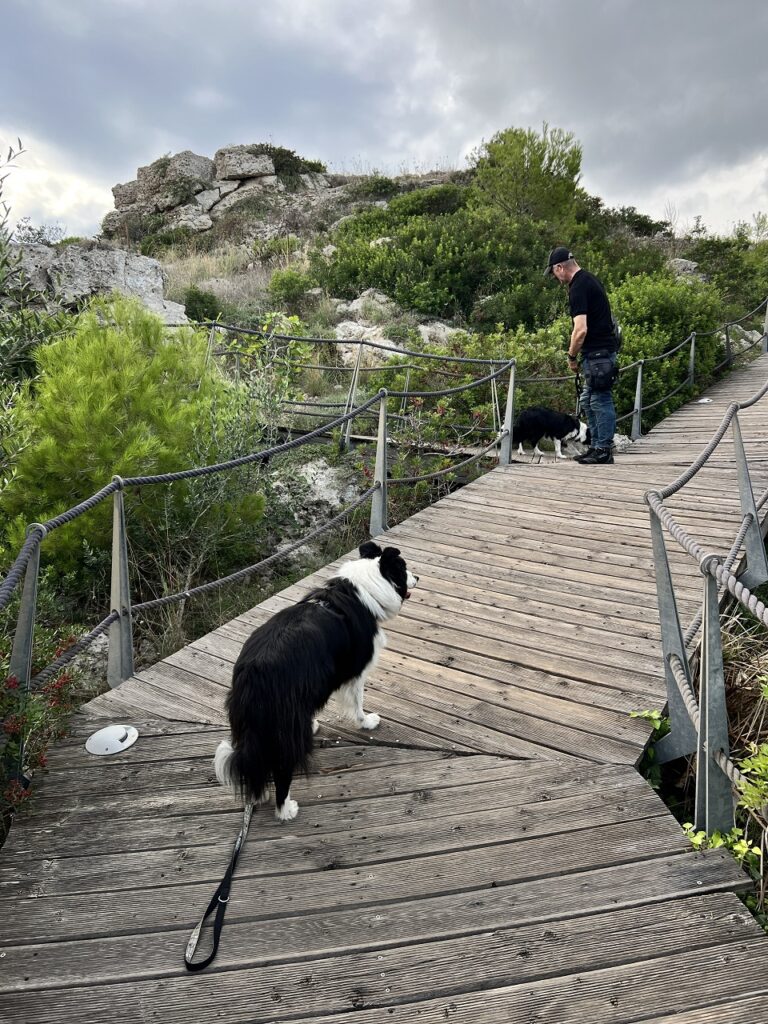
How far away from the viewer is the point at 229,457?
15.4 ft

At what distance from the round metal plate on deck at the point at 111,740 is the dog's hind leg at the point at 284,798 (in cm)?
78

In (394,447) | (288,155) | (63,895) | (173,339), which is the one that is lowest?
(63,895)

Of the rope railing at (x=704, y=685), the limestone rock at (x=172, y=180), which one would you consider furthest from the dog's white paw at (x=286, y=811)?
the limestone rock at (x=172, y=180)

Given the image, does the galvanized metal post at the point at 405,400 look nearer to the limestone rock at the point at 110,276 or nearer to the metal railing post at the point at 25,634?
the limestone rock at the point at 110,276

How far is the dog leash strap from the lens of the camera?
1.62m

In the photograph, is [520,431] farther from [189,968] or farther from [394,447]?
[189,968]

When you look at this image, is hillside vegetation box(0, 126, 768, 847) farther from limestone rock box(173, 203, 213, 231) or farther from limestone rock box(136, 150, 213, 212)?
limestone rock box(136, 150, 213, 212)

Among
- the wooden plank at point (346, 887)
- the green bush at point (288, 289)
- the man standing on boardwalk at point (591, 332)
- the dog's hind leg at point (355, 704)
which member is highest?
the green bush at point (288, 289)

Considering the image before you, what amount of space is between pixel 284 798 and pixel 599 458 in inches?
A: 225

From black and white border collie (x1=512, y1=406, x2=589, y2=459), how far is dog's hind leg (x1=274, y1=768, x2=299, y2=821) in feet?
19.6

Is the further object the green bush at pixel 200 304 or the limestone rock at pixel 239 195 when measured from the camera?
the limestone rock at pixel 239 195

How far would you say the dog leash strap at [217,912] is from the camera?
1.62 metres

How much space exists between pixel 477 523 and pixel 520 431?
2992 millimetres

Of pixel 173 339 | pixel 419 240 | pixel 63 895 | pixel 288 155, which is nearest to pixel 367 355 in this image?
pixel 419 240
